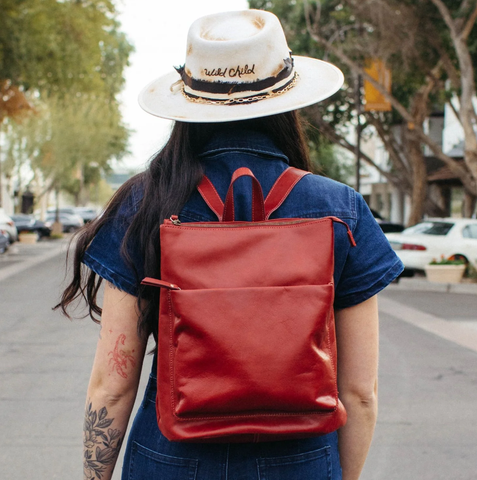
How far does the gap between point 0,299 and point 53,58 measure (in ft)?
32.6

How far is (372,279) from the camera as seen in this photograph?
1533 millimetres

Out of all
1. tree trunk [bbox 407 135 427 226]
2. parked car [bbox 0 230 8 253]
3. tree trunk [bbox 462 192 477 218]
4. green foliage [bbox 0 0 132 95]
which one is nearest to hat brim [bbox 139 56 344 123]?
green foliage [bbox 0 0 132 95]

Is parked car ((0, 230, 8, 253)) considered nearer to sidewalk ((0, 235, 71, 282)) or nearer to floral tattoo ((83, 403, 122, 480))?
sidewalk ((0, 235, 71, 282))

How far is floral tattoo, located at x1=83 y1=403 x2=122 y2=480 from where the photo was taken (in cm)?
157

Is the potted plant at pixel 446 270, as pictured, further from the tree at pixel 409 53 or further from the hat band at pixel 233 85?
the hat band at pixel 233 85

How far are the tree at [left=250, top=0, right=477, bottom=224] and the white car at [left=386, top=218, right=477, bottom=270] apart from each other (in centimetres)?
124

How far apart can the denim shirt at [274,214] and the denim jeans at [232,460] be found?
1.07 feet

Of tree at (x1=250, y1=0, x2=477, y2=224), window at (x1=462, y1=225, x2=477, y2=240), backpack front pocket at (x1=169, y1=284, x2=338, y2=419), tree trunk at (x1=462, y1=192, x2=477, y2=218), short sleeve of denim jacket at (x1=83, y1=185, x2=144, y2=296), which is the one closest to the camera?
backpack front pocket at (x1=169, y1=284, x2=338, y2=419)

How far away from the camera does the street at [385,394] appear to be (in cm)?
412

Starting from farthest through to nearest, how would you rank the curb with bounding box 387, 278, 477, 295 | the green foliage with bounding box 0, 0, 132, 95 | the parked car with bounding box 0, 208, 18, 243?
the parked car with bounding box 0, 208, 18, 243
the green foliage with bounding box 0, 0, 132, 95
the curb with bounding box 387, 278, 477, 295

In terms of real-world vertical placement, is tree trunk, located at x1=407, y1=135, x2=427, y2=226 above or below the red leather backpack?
below

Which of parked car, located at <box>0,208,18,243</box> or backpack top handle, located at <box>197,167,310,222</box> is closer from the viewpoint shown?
backpack top handle, located at <box>197,167,310,222</box>

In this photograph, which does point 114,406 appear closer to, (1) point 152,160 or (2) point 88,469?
(2) point 88,469

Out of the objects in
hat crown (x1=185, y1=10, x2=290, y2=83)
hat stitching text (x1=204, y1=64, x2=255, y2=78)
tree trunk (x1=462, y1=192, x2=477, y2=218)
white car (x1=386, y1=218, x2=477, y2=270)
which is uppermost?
hat crown (x1=185, y1=10, x2=290, y2=83)
